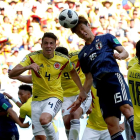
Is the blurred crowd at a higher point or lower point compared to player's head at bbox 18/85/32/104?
higher

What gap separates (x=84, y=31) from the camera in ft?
16.3

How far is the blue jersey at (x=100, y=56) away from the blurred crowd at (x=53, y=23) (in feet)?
25.4

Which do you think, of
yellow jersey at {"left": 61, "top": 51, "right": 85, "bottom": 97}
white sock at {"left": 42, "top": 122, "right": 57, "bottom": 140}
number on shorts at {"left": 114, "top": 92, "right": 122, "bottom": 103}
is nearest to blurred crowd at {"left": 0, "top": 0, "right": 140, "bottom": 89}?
yellow jersey at {"left": 61, "top": 51, "right": 85, "bottom": 97}

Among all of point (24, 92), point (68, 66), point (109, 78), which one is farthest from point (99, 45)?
point (24, 92)

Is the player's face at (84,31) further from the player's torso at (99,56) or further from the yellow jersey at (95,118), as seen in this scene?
the yellow jersey at (95,118)

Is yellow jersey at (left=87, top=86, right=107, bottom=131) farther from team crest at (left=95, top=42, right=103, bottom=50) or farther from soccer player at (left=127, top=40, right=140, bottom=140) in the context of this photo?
soccer player at (left=127, top=40, right=140, bottom=140)

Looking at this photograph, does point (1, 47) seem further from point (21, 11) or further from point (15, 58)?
point (21, 11)

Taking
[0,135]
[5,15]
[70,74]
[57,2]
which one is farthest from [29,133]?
[57,2]

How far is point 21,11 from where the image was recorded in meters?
13.8

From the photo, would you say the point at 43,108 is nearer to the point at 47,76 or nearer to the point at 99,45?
the point at 47,76

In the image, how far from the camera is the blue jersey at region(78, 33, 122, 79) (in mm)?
4562

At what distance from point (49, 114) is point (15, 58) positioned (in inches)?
292

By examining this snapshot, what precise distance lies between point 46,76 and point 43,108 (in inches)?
20.2

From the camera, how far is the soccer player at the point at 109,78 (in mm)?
4348
